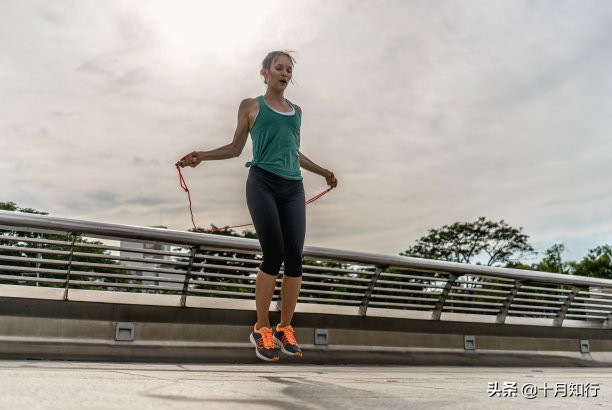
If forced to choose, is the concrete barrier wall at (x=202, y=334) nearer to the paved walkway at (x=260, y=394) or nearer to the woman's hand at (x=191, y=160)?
the woman's hand at (x=191, y=160)

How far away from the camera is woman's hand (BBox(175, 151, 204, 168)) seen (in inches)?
172

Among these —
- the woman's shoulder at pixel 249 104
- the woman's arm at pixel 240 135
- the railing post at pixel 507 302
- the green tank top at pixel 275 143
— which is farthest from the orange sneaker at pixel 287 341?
the railing post at pixel 507 302

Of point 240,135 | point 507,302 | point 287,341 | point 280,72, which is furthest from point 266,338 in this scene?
point 507,302

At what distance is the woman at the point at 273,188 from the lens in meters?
4.40

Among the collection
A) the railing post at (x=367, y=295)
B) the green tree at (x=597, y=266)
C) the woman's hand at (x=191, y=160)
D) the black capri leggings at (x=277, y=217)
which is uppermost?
the green tree at (x=597, y=266)

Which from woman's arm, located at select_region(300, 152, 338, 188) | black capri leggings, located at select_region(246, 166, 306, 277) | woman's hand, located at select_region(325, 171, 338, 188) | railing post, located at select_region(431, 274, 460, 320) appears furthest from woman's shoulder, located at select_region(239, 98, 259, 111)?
railing post, located at select_region(431, 274, 460, 320)

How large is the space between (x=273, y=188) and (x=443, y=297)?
348cm

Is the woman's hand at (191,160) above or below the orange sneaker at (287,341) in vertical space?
above

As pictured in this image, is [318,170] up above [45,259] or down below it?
above

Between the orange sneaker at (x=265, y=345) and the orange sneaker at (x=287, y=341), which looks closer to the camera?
the orange sneaker at (x=265, y=345)

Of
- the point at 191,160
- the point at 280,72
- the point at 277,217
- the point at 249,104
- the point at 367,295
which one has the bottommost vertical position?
the point at 367,295

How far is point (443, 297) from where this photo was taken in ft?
23.7

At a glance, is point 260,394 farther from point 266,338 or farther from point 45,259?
point 45,259

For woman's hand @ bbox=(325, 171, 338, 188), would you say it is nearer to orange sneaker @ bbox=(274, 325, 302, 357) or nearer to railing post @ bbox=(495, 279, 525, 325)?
orange sneaker @ bbox=(274, 325, 302, 357)
